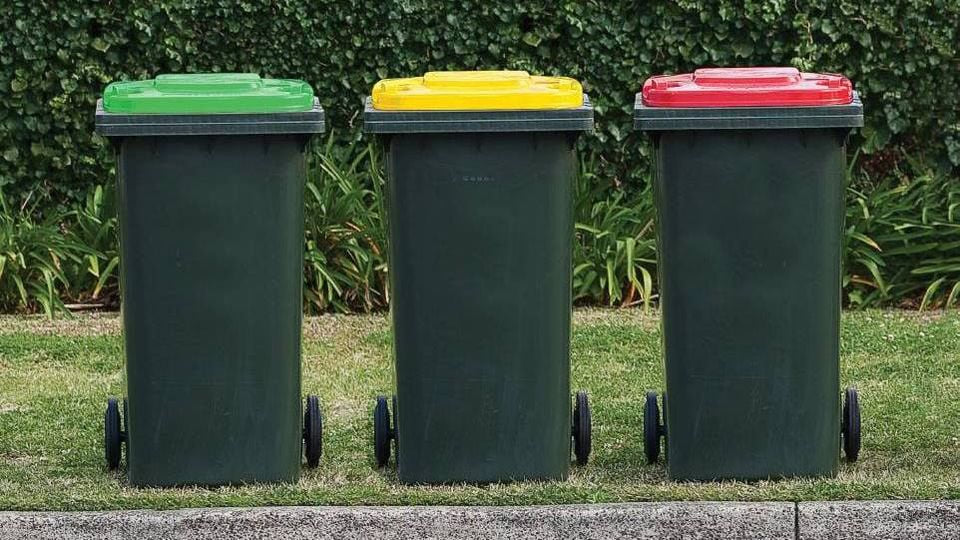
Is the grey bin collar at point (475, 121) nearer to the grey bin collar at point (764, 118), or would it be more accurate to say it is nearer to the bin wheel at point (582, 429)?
the grey bin collar at point (764, 118)

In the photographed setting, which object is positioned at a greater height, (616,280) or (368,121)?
(368,121)

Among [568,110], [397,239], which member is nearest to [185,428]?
[397,239]

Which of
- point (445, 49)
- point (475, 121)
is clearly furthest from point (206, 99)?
point (445, 49)

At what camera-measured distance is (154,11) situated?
916cm

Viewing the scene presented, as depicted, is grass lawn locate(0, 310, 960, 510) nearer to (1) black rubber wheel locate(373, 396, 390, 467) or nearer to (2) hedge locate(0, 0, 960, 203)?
(1) black rubber wheel locate(373, 396, 390, 467)

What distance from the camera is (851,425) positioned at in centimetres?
587

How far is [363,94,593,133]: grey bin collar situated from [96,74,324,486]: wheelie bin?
220 millimetres

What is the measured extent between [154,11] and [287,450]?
4079 mm

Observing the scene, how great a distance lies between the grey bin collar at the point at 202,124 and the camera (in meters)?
5.36

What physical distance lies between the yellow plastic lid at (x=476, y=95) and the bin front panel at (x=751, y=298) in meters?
0.35

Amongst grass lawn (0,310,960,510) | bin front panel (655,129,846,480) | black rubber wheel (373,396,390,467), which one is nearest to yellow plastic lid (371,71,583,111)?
bin front panel (655,129,846,480)

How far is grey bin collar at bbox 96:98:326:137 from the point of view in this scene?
536cm

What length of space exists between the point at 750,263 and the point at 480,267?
2.64 ft

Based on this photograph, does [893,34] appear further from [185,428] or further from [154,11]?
[185,428]
